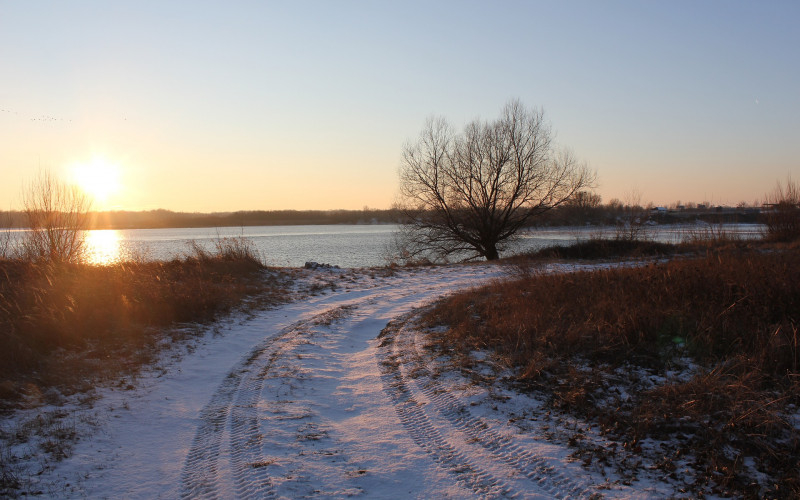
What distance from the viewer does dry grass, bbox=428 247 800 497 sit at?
12.7ft

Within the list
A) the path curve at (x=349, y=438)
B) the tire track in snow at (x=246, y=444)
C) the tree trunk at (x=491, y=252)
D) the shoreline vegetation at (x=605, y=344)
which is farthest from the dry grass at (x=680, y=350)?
the tree trunk at (x=491, y=252)

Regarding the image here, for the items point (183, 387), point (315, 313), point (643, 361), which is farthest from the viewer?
point (315, 313)

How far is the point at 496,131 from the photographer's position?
90.3 feet

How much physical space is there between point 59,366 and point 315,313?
5.56 metres

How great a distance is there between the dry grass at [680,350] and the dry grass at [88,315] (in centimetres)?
519

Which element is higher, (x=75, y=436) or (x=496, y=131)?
(x=496, y=131)

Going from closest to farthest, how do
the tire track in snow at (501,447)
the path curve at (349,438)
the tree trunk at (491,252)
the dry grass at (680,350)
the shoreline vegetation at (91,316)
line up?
the tire track in snow at (501,447)
the path curve at (349,438)
the dry grass at (680,350)
the shoreline vegetation at (91,316)
the tree trunk at (491,252)

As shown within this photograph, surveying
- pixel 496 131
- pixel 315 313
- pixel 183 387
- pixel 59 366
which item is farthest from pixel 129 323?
pixel 496 131

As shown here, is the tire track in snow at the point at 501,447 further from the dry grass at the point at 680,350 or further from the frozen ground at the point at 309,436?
the dry grass at the point at 680,350

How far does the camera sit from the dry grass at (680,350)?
388 cm

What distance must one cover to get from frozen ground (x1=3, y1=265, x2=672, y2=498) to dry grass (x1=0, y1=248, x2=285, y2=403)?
0.70 metres

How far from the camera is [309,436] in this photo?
4613mm

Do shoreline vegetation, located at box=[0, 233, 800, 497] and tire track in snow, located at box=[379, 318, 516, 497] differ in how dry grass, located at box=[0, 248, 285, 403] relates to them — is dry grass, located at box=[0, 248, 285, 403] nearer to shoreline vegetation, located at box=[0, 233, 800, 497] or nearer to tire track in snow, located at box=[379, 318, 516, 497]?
shoreline vegetation, located at box=[0, 233, 800, 497]

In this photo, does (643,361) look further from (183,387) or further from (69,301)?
(69,301)
